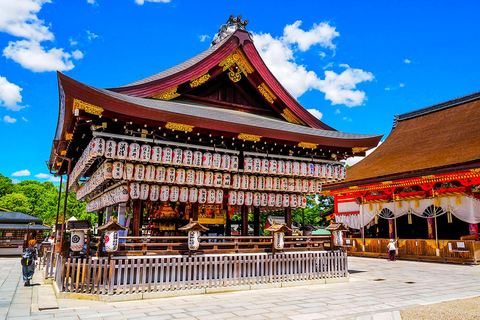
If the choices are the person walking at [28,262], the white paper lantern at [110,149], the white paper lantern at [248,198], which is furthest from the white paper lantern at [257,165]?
the person walking at [28,262]

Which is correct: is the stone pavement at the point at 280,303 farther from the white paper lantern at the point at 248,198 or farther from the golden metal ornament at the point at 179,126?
the golden metal ornament at the point at 179,126

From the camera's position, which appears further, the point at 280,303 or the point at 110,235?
the point at 110,235

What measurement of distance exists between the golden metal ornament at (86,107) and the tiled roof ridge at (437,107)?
1019 inches

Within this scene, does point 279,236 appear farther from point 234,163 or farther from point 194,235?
point 194,235

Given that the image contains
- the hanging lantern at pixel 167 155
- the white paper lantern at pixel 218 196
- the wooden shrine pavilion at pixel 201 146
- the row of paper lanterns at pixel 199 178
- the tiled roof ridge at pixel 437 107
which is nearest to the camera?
the wooden shrine pavilion at pixel 201 146

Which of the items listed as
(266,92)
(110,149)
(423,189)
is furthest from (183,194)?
(423,189)

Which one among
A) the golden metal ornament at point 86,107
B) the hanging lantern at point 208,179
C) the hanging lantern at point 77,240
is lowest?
the hanging lantern at point 77,240

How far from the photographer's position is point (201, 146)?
1193 cm

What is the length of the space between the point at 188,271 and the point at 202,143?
435 cm

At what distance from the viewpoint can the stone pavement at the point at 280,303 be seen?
25.1 ft

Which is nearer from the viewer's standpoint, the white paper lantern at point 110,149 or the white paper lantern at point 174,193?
the white paper lantern at point 110,149

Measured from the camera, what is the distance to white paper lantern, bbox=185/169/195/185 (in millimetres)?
11680

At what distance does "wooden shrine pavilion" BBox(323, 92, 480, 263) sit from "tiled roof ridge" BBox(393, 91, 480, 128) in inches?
2.8

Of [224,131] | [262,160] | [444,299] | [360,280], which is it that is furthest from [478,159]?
[224,131]
